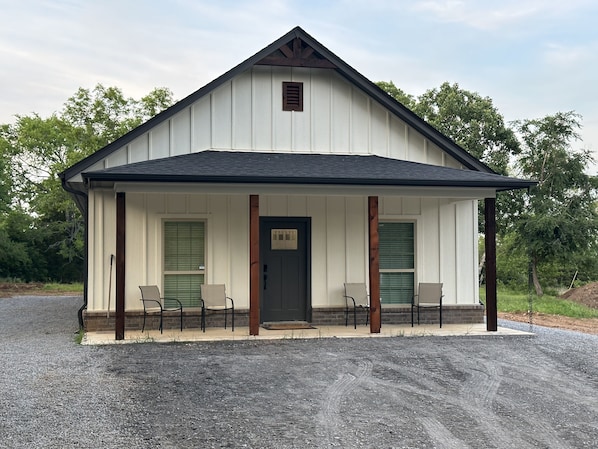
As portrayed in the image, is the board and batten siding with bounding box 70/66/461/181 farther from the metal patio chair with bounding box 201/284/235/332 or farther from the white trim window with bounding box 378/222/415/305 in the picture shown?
the metal patio chair with bounding box 201/284/235/332

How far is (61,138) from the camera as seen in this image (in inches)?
1233

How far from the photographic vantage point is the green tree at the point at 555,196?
885 inches

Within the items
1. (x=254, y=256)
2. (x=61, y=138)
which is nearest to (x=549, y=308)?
(x=254, y=256)

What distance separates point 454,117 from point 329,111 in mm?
14758

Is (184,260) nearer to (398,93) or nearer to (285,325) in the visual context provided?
(285,325)

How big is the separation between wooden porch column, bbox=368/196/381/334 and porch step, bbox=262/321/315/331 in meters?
1.30

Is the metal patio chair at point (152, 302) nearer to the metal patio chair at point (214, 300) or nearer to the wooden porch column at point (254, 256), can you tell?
the metal patio chair at point (214, 300)

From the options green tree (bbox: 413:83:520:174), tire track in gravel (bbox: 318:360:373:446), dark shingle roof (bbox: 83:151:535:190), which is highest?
green tree (bbox: 413:83:520:174)

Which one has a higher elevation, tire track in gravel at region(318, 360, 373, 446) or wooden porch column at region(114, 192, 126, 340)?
wooden porch column at region(114, 192, 126, 340)

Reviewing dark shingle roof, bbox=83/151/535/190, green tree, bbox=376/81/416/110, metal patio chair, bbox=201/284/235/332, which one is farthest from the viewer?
green tree, bbox=376/81/416/110

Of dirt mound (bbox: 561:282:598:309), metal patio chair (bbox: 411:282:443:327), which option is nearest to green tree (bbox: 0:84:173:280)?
dirt mound (bbox: 561:282:598:309)

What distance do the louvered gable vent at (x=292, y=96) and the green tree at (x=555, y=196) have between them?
13847 mm

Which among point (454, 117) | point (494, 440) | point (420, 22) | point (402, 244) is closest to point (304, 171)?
point (402, 244)

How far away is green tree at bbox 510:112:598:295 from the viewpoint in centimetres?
2248
